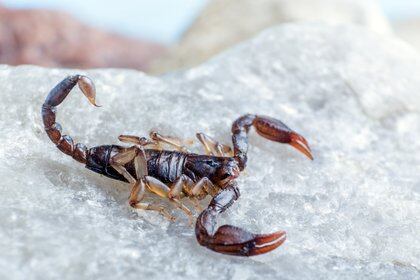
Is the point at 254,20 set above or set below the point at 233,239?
above

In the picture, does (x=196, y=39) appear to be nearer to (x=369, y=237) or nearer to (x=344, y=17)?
(x=344, y=17)

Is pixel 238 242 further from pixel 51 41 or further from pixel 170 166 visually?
pixel 51 41

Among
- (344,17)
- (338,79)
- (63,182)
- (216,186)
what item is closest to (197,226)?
(216,186)

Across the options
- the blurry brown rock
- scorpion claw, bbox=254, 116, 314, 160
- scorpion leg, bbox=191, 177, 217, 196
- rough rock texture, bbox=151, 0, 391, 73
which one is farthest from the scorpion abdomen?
the blurry brown rock

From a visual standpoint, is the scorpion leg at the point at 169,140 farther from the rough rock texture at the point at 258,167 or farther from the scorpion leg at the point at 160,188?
the scorpion leg at the point at 160,188

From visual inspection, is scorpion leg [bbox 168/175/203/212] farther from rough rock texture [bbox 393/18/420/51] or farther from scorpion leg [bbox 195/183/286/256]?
rough rock texture [bbox 393/18/420/51]

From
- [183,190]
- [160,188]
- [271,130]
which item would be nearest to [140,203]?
[160,188]

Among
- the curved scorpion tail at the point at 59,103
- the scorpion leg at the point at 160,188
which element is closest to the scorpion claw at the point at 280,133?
the scorpion leg at the point at 160,188
